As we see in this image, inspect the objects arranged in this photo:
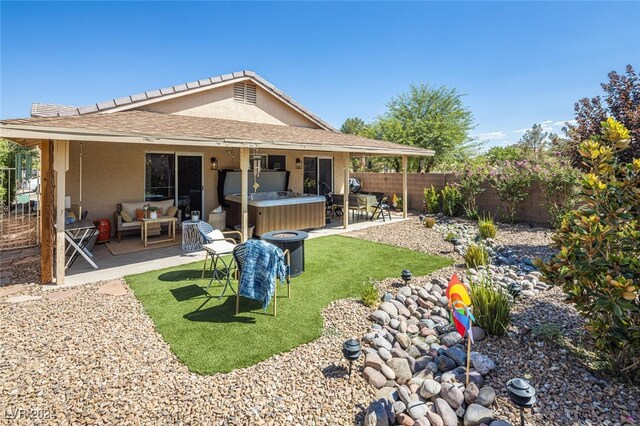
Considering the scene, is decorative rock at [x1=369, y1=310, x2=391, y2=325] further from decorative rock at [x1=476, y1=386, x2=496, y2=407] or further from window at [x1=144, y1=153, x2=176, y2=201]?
window at [x1=144, y1=153, x2=176, y2=201]

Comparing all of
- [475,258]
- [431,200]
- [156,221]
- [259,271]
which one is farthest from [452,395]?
[431,200]

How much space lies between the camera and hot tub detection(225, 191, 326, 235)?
29.6 feet

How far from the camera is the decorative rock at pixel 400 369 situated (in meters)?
3.32

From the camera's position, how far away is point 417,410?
278 centimetres

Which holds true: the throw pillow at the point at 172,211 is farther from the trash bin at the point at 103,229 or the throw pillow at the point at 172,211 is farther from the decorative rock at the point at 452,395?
the decorative rock at the point at 452,395

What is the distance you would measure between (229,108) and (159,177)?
385 centimetres

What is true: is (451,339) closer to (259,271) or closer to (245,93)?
(259,271)

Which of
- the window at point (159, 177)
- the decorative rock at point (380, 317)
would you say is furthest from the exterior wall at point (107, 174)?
the decorative rock at point (380, 317)

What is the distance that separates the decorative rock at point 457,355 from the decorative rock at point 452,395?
523 millimetres

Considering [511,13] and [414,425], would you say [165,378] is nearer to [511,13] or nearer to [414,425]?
[414,425]

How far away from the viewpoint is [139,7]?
10.0m

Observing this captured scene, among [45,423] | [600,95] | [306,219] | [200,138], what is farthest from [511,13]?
[45,423]

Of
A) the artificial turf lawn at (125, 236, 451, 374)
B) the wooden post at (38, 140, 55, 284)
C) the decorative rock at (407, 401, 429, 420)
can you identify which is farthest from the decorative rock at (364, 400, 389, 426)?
the wooden post at (38, 140, 55, 284)

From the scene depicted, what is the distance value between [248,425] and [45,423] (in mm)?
1645
